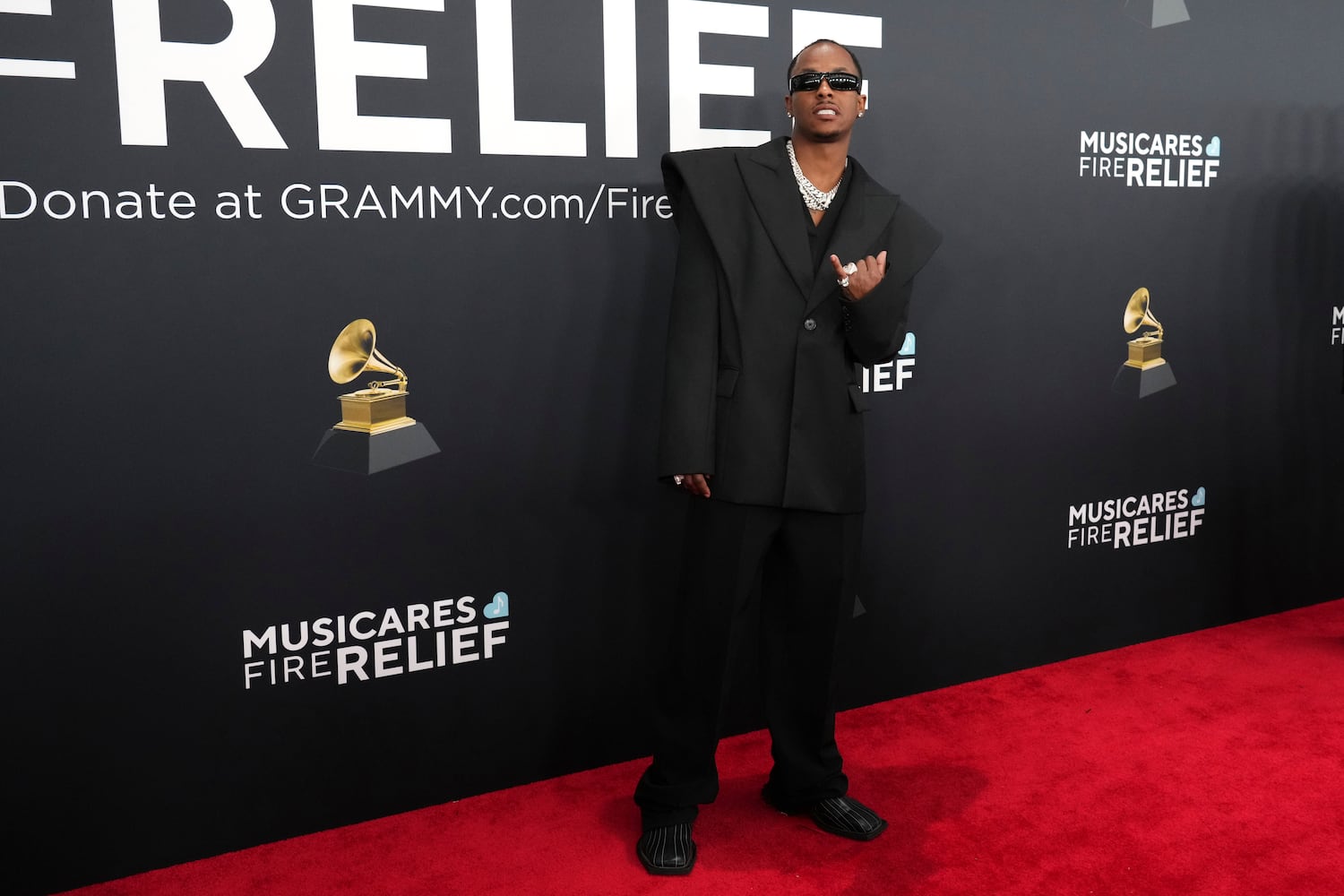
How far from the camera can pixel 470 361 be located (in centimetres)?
259

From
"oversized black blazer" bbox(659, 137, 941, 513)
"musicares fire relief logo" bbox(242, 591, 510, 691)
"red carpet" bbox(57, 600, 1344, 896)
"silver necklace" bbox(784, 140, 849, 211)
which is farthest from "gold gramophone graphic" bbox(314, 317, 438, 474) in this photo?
"silver necklace" bbox(784, 140, 849, 211)

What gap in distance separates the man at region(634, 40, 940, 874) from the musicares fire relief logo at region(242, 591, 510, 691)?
0.48m

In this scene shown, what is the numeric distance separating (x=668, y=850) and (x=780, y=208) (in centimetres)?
133

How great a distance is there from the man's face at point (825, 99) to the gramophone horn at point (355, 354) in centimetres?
100

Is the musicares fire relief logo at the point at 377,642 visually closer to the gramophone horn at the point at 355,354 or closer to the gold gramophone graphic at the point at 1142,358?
the gramophone horn at the point at 355,354

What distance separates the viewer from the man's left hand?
7.18ft

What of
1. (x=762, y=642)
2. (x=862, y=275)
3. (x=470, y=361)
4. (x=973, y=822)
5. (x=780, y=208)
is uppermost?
(x=780, y=208)

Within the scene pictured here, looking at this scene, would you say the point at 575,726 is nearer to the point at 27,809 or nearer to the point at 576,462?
the point at 576,462

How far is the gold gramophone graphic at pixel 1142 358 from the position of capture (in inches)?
141

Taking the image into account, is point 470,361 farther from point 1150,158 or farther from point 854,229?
point 1150,158

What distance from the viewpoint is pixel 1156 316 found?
3635 millimetres

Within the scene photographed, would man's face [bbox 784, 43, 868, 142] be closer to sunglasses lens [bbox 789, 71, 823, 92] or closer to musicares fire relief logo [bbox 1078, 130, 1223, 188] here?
sunglasses lens [bbox 789, 71, 823, 92]

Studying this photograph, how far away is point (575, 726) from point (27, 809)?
1.17m

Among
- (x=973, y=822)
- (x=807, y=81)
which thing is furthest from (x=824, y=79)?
(x=973, y=822)
